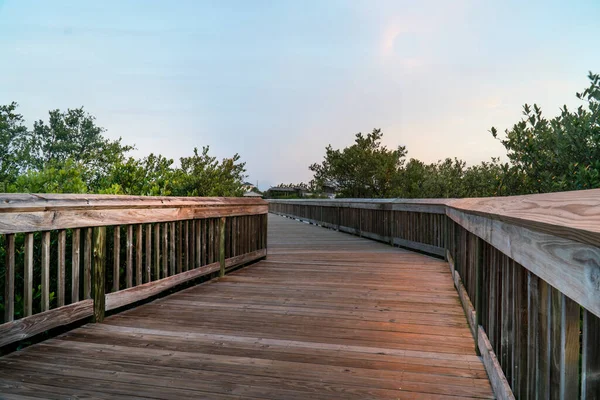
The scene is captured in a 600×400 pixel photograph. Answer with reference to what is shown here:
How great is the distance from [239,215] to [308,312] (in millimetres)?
2261

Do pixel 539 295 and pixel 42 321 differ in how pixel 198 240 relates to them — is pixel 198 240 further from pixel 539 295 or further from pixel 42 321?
pixel 539 295

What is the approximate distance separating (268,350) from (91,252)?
1612 millimetres

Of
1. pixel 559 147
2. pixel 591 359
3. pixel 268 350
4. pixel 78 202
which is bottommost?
pixel 268 350

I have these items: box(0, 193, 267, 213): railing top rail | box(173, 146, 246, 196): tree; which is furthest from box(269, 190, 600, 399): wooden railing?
box(173, 146, 246, 196): tree

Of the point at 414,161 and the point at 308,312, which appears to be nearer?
the point at 308,312

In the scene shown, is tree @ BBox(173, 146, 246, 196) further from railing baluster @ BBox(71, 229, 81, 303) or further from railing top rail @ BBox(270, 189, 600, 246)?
railing top rail @ BBox(270, 189, 600, 246)

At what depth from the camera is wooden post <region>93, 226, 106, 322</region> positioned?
2988 millimetres

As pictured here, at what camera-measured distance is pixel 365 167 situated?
82.6ft

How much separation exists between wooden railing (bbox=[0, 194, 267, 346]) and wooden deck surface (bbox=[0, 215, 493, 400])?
19cm

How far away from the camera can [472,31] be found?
10.9 metres

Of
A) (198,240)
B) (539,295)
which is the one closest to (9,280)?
(198,240)

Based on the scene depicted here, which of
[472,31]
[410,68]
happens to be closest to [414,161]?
[410,68]

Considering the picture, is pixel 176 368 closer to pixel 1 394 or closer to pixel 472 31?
pixel 1 394

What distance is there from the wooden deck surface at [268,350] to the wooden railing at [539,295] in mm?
314
